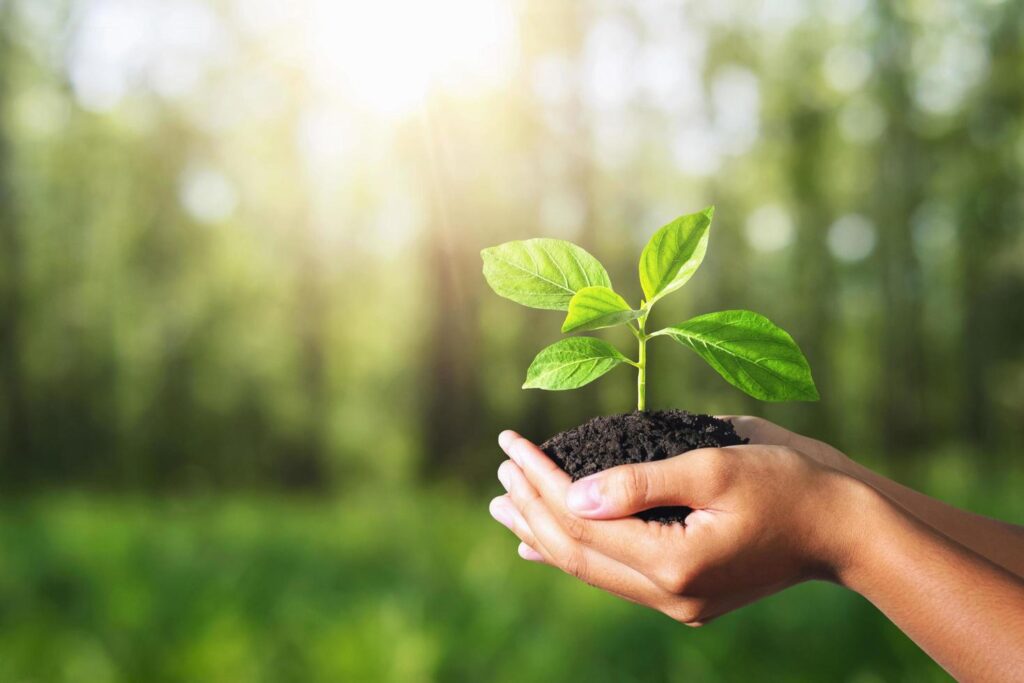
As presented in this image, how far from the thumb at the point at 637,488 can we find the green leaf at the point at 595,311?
6.6 inches

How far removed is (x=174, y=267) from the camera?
299 inches

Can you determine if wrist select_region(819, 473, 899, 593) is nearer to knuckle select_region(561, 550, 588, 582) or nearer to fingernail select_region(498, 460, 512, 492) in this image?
knuckle select_region(561, 550, 588, 582)

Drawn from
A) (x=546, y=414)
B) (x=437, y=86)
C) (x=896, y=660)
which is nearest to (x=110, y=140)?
(x=437, y=86)

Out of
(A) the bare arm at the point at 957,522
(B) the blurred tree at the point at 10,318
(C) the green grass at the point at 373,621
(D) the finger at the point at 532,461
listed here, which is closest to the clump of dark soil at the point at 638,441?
(D) the finger at the point at 532,461

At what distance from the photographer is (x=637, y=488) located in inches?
33.7

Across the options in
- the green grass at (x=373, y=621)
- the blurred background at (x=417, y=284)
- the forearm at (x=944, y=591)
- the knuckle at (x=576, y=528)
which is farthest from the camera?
the blurred background at (x=417, y=284)

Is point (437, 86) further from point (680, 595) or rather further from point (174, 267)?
point (680, 595)

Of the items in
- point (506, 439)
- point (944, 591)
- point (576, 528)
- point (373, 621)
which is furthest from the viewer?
point (373, 621)

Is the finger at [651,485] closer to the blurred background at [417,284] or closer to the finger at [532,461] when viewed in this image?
the finger at [532,461]

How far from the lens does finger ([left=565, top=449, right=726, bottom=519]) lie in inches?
33.4

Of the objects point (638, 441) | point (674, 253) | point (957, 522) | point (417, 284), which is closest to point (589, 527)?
point (638, 441)

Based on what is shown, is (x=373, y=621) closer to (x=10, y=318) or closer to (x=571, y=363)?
(x=571, y=363)

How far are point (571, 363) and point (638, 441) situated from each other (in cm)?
14

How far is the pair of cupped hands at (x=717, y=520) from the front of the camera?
0.85 meters
